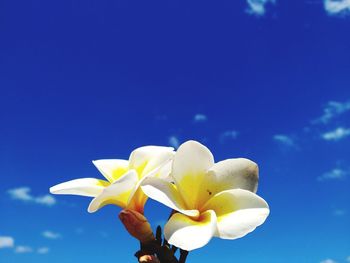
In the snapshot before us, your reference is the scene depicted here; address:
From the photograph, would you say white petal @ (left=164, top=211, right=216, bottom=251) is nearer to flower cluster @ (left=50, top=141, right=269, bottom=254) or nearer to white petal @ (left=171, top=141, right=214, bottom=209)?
flower cluster @ (left=50, top=141, right=269, bottom=254)

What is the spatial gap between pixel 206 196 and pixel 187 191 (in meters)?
0.08

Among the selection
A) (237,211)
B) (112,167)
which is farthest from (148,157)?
(237,211)

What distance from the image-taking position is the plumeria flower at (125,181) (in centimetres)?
165

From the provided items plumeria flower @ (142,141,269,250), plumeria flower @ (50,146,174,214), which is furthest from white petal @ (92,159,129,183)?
plumeria flower @ (142,141,269,250)

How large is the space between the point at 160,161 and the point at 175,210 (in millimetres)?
190

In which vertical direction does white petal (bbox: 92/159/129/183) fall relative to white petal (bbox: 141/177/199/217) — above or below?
above

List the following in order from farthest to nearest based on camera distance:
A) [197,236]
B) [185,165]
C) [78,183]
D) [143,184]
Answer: [78,183], [185,165], [143,184], [197,236]

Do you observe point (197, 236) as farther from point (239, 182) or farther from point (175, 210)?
point (239, 182)

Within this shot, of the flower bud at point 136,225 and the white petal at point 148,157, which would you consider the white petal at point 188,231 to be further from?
the white petal at point 148,157

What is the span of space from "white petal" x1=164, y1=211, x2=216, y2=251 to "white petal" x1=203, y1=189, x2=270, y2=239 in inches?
1.9

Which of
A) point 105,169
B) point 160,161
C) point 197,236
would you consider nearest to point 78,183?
point 105,169

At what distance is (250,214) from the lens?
1.62 m

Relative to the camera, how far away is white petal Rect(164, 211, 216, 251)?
4.86 feet

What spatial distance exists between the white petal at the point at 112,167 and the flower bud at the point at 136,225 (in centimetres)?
24
